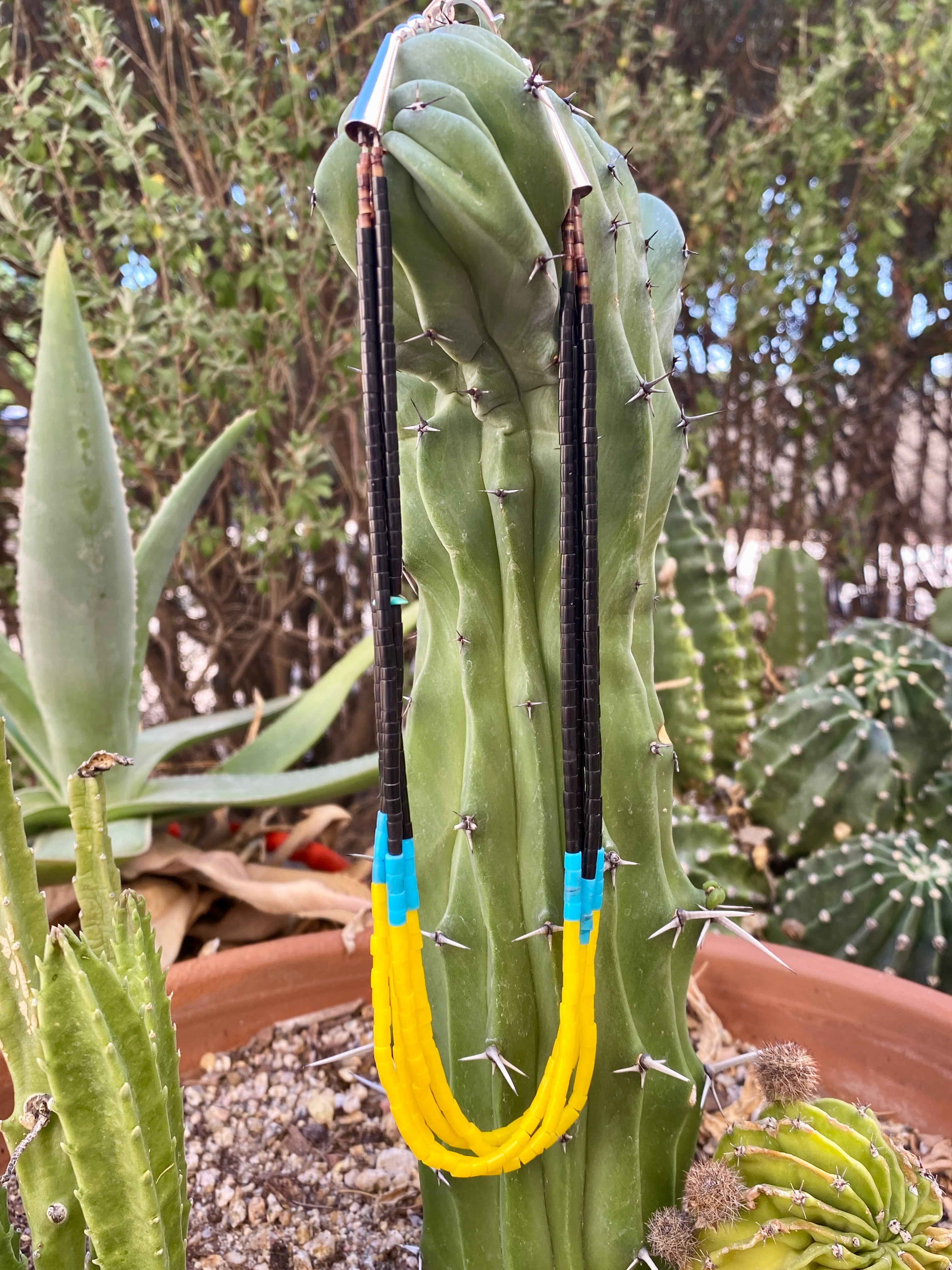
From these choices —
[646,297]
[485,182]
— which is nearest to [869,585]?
[646,297]

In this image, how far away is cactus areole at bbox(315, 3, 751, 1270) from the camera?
0.52m

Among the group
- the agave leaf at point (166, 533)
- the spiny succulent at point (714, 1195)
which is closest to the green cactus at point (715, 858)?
the spiny succulent at point (714, 1195)

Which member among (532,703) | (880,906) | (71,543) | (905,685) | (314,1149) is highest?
(71,543)

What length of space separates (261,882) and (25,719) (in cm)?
38

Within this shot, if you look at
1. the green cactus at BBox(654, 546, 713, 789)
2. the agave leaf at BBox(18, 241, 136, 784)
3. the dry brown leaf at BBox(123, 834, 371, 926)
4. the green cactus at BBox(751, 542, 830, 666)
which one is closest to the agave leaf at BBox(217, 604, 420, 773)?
the dry brown leaf at BBox(123, 834, 371, 926)

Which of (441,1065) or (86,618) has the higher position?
(86,618)

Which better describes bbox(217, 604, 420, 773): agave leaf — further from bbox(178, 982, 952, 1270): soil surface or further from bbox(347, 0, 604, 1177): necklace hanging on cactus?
bbox(347, 0, 604, 1177): necklace hanging on cactus

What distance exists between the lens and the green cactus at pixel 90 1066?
48 cm

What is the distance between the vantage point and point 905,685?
1389mm

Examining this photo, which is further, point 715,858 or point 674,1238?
point 715,858

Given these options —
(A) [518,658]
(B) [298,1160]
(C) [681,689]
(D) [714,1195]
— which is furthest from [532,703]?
(C) [681,689]

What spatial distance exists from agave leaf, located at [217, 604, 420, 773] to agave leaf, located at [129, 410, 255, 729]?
0.21m

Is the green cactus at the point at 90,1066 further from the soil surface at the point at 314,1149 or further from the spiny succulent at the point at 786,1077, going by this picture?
the spiny succulent at the point at 786,1077

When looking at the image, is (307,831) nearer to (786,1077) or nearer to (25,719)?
(25,719)
